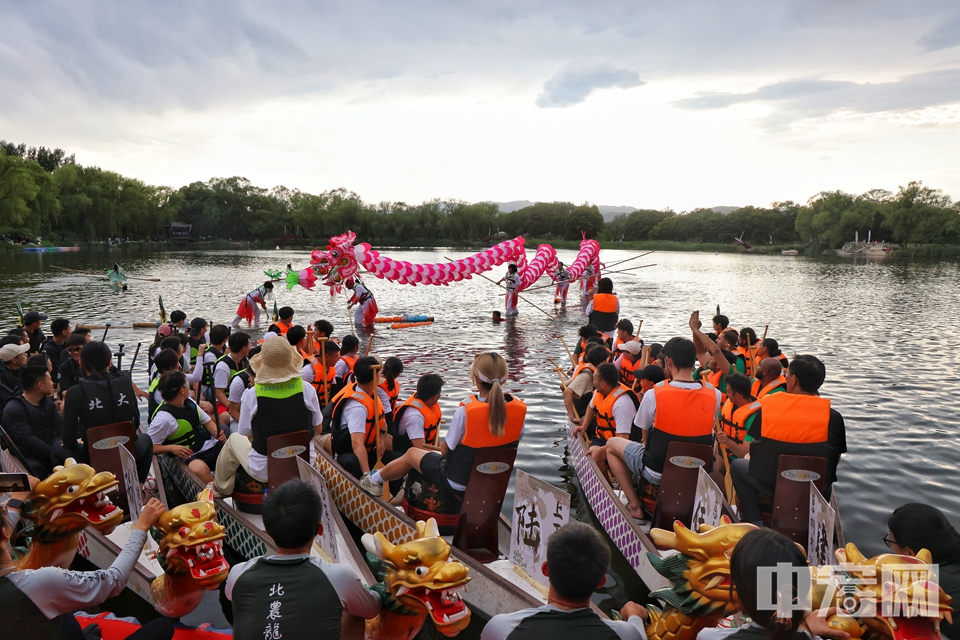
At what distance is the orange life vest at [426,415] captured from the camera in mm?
5234

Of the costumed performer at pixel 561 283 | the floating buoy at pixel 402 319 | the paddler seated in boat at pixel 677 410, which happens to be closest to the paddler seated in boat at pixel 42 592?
the paddler seated in boat at pixel 677 410

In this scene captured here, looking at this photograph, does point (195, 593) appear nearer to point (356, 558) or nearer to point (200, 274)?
point (356, 558)

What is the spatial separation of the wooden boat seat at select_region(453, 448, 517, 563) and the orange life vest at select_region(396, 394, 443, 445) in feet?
3.39

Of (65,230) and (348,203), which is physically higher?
(348,203)

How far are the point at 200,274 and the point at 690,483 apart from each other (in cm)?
3837

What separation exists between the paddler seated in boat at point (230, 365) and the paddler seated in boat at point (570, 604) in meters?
6.12

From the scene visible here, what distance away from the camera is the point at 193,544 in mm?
3477

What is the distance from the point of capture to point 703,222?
110250mm

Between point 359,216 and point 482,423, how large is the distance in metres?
104

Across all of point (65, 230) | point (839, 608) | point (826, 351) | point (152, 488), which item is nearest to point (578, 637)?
point (839, 608)

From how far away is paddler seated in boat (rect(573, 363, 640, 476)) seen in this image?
19.1 ft

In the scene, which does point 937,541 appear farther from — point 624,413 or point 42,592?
point 42,592

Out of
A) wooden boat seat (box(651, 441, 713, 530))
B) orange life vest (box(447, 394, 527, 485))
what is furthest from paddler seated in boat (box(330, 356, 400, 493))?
wooden boat seat (box(651, 441, 713, 530))

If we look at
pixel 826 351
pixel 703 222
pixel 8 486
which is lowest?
pixel 826 351
